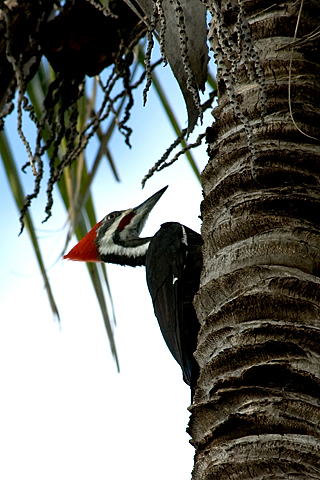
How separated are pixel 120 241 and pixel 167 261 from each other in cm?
99

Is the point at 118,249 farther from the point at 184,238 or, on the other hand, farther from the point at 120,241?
the point at 184,238

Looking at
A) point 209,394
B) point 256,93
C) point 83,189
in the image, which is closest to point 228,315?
point 209,394

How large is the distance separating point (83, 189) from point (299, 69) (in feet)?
4.41

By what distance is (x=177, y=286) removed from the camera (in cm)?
A: 328

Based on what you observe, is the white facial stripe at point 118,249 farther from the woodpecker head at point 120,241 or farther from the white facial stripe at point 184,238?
the white facial stripe at point 184,238

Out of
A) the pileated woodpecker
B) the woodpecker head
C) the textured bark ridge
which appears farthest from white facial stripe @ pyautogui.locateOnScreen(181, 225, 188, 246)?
the textured bark ridge

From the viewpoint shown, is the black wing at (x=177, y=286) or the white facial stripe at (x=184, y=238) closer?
the black wing at (x=177, y=286)

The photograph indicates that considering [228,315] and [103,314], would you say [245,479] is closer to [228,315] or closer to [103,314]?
[228,315]

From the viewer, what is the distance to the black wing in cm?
310

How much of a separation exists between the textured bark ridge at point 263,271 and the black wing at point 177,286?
1.25 meters

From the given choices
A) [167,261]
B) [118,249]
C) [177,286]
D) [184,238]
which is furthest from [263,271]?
[118,249]

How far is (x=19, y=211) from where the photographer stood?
2930mm

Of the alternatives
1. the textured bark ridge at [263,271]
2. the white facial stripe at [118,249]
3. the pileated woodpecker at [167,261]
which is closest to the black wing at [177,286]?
the pileated woodpecker at [167,261]

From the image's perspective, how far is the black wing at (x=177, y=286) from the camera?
3.10m
